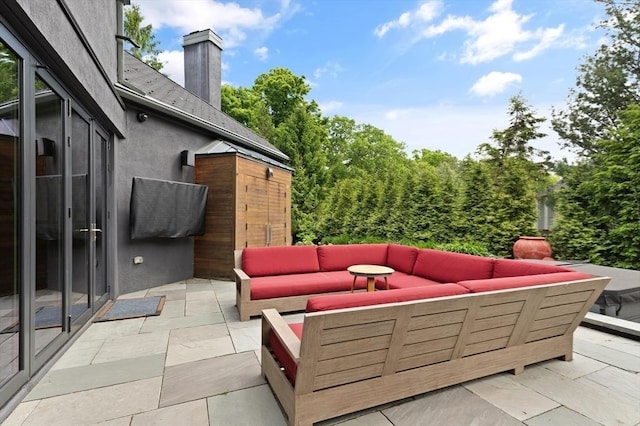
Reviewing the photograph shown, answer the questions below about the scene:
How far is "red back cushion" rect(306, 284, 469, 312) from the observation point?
175cm

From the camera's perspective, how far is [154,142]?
19.5ft

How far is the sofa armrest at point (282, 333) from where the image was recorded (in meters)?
1.78

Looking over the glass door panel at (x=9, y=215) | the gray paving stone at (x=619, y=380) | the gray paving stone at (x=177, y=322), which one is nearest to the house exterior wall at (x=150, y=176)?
the gray paving stone at (x=177, y=322)

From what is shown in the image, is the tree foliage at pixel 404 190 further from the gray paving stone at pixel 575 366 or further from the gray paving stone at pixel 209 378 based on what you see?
the gray paving stone at pixel 209 378

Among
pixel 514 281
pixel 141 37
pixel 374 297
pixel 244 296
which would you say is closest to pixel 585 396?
pixel 514 281

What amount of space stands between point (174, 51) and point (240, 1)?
1012 cm

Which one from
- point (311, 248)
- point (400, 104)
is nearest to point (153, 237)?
point (311, 248)

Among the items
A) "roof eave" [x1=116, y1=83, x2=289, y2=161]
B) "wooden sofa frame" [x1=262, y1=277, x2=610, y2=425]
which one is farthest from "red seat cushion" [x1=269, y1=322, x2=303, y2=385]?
"roof eave" [x1=116, y1=83, x2=289, y2=161]

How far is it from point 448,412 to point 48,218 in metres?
3.70

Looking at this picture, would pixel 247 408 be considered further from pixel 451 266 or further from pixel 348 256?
pixel 348 256

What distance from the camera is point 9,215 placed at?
7.07 ft

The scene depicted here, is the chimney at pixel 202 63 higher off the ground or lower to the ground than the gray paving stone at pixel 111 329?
higher

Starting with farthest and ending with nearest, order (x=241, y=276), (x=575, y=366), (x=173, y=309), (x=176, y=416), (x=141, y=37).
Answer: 1. (x=141, y=37)
2. (x=173, y=309)
3. (x=241, y=276)
4. (x=575, y=366)
5. (x=176, y=416)

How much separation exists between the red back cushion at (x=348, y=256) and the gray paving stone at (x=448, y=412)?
110 inches
